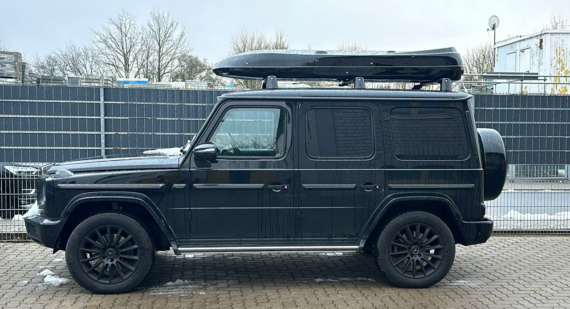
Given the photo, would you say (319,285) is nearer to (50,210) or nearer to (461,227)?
(461,227)

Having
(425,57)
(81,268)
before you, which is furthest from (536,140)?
(81,268)

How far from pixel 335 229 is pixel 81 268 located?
267cm

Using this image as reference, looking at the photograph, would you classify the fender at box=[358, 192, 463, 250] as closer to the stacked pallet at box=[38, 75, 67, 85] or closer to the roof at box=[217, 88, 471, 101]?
the roof at box=[217, 88, 471, 101]

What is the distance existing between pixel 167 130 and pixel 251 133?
5.77m

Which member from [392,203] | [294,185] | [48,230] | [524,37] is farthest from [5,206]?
[524,37]

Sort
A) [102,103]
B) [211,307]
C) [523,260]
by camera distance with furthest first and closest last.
A: [102,103] → [523,260] → [211,307]

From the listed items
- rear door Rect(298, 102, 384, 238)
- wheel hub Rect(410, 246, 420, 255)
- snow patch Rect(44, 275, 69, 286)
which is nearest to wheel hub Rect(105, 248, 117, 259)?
snow patch Rect(44, 275, 69, 286)

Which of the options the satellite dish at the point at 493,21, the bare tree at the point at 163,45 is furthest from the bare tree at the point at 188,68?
the satellite dish at the point at 493,21

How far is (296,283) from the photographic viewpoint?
669 centimetres

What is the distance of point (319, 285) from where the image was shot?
6605 mm

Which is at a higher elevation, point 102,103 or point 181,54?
point 181,54

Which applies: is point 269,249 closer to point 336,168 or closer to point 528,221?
point 336,168

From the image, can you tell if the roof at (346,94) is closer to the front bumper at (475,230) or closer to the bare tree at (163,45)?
the front bumper at (475,230)

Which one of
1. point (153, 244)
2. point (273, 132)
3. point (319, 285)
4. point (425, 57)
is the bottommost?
point (319, 285)
